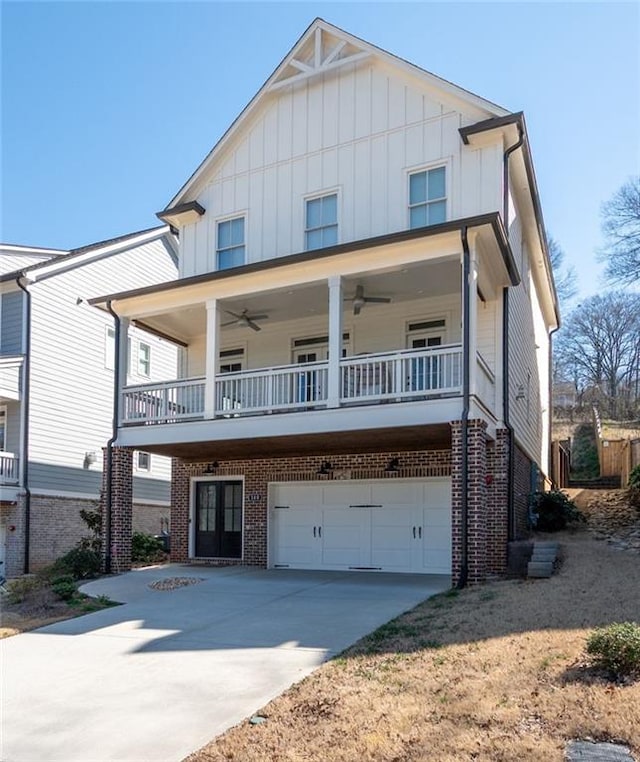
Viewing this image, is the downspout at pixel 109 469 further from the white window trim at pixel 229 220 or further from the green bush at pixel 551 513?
the green bush at pixel 551 513

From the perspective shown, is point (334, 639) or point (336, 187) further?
point (336, 187)

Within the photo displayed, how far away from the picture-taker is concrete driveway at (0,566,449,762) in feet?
18.6

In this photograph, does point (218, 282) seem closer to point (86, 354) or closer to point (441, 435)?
point (441, 435)

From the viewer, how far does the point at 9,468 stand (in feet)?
61.0

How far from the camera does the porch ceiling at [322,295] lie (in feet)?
46.0

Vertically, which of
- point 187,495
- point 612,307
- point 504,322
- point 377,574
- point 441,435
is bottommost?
point 377,574

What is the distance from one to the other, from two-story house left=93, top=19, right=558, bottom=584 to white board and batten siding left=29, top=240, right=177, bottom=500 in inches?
160

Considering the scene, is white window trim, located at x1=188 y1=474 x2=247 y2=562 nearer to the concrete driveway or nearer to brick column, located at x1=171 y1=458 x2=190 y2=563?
brick column, located at x1=171 y1=458 x2=190 y2=563

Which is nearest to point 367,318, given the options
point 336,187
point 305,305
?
point 305,305

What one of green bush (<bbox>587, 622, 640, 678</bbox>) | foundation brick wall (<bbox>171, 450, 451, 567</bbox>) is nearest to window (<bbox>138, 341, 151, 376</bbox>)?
foundation brick wall (<bbox>171, 450, 451, 567</bbox>)

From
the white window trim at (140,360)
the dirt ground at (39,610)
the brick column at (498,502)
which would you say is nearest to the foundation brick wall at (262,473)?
the brick column at (498,502)

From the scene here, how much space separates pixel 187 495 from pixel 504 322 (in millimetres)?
8696

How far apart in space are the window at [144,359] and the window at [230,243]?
264 inches

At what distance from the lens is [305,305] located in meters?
16.2
